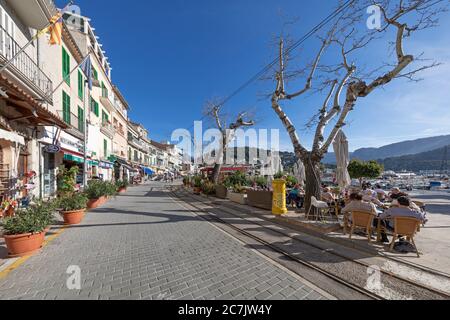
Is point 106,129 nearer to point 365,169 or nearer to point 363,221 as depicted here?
point 363,221

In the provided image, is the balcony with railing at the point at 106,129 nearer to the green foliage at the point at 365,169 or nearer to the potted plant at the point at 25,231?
the potted plant at the point at 25,231

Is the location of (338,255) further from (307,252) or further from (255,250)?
(255,250)

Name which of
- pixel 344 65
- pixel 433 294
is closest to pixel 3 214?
pixel 433 294

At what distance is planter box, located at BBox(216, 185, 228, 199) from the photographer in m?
15.4

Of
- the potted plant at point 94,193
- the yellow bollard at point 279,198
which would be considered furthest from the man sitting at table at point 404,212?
the potted plant at point 94,193

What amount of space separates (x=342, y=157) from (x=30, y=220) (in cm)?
975

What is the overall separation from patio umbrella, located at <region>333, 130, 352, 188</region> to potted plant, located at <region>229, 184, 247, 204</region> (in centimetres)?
556

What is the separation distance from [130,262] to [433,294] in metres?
5.09

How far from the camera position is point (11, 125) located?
7996 mm

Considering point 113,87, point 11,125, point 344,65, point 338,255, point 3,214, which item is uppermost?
point 113,87

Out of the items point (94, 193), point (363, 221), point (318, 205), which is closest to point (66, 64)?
point (94, 193)
